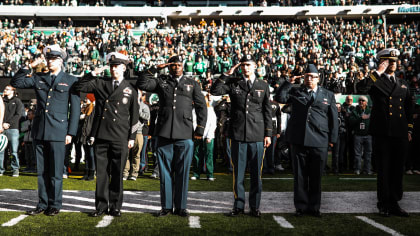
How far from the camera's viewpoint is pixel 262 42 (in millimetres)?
32000

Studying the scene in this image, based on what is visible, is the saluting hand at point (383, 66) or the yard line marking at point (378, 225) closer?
the yard line marking at point (378, 225)

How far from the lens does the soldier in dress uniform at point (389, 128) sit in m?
6.66

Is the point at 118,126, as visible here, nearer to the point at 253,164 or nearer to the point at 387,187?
the point at 253,164

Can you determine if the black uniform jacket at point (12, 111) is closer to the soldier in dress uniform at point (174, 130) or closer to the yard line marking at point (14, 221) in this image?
the yard line marking at point (14, 221)

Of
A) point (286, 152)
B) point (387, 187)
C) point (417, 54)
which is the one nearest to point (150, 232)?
point (387, 187)

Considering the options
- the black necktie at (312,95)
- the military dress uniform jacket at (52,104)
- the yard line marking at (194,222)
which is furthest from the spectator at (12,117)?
the black necktie at (312,95)

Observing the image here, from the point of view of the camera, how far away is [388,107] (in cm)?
673

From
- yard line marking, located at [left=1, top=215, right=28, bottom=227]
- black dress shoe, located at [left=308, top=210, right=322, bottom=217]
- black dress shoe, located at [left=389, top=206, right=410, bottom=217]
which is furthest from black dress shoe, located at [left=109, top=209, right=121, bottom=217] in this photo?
black dress shoe, located at [left=389, top=206, right=410, bottom=217]

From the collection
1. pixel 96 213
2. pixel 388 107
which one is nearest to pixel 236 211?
pixel 96 213

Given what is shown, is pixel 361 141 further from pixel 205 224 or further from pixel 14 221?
pixel 14 221

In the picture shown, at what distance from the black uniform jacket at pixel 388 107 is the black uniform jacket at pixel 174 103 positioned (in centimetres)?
248

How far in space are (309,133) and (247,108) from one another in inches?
37.1

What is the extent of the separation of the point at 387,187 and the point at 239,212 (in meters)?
2.11

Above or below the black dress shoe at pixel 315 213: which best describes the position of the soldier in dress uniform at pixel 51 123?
above
